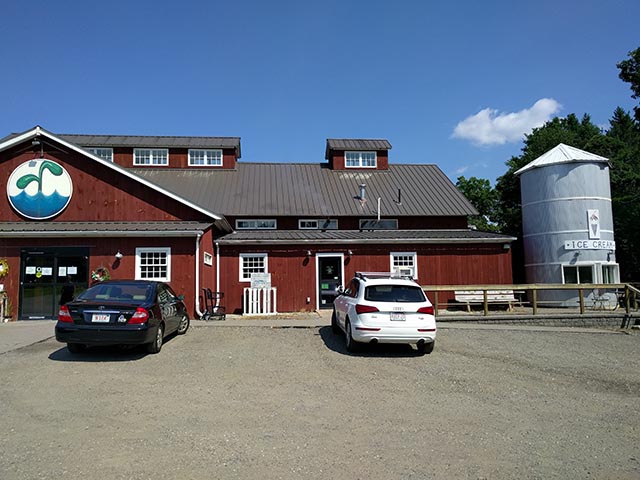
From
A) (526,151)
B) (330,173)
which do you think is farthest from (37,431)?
(526,151)

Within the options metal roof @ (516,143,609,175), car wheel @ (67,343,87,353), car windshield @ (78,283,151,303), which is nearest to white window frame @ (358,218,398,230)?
metal roof @ (516,143,609,175)

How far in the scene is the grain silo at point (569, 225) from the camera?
2056 cm

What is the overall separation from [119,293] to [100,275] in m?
6.74

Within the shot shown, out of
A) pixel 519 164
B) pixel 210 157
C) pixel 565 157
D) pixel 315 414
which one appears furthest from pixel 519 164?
pixel 315 414

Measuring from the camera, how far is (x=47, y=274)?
634 inches

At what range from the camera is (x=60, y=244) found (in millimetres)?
16094

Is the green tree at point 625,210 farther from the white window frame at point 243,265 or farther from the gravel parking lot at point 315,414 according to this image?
the white window frame at point 243,265

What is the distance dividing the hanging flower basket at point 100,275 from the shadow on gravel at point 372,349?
26.5 ft

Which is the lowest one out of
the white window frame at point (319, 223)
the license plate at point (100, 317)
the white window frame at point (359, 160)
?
the license plate at point (100, 317)

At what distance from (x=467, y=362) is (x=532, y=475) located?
532 cm

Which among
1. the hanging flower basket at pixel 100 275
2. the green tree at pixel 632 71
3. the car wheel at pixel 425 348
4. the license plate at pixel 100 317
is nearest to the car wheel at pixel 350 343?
the car wheel at pixel 425 348

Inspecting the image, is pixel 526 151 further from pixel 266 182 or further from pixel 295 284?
pixel 295 284

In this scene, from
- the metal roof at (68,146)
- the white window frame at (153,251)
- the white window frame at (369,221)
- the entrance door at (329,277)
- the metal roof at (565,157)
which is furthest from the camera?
the white window frame at (369,221)

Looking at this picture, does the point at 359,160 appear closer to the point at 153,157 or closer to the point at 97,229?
the point at 153,157
